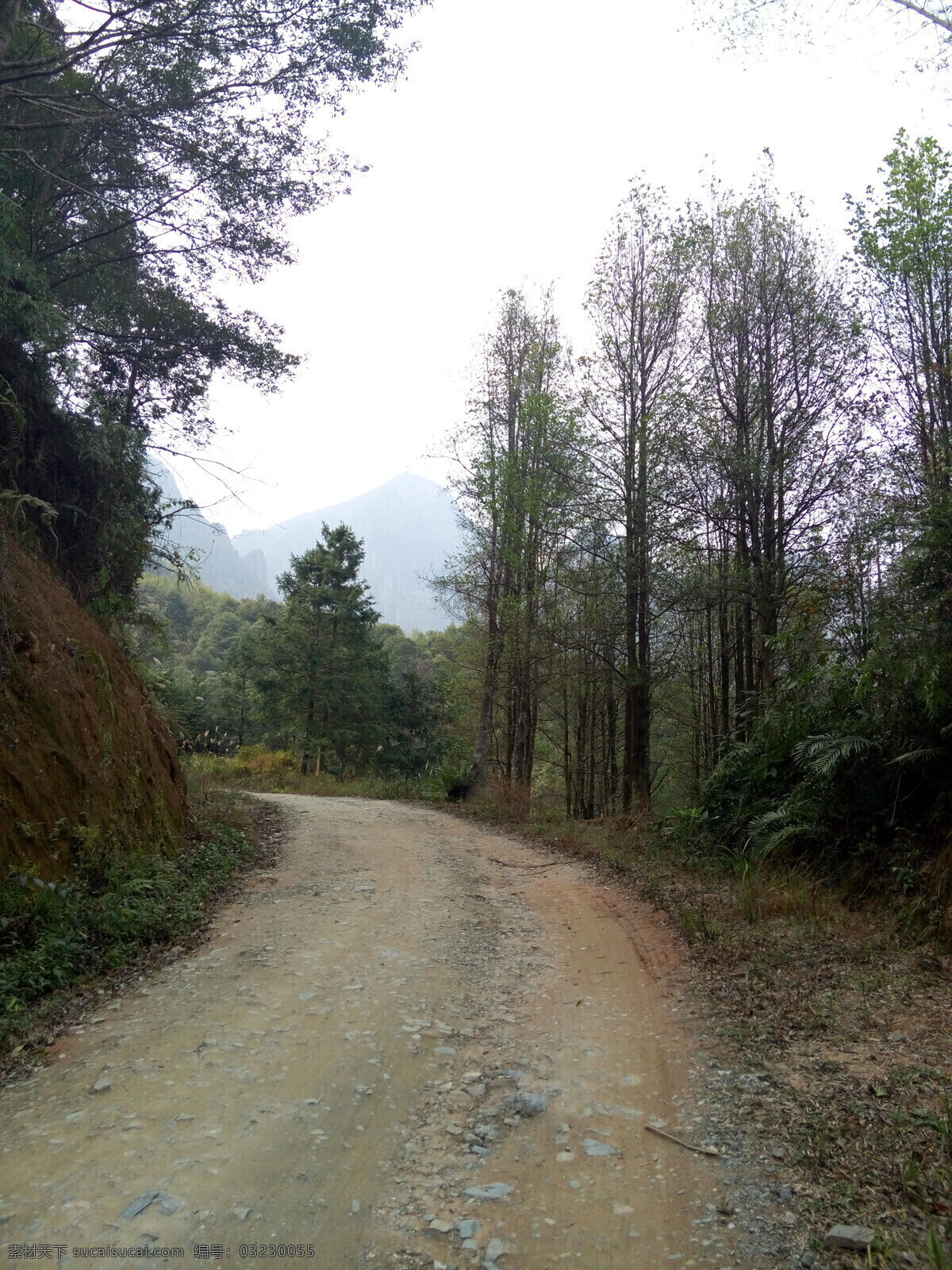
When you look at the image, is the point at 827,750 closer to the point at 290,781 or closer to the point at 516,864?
the point at 516,864

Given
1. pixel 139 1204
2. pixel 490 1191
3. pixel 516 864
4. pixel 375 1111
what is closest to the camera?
pixel 139 1204

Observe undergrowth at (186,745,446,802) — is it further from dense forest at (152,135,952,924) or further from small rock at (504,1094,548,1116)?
small rock at (504,1094,548,1116)

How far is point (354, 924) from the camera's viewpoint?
647 cm

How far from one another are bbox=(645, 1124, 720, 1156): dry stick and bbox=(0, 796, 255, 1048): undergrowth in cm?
344

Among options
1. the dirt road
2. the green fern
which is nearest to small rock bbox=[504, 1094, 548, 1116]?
the dirt road

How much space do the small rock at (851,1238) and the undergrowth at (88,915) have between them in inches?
161

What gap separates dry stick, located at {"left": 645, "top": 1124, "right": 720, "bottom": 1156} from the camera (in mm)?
3238

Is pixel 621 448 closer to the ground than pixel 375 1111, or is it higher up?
higher up

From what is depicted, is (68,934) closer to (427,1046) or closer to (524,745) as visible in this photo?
(427,1046)

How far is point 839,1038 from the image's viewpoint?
13.7ft

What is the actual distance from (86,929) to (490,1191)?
3803 millimetres

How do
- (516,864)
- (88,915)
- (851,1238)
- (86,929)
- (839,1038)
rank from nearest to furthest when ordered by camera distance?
(851,1238), (839,1038), (86,929), (88,915), (516,864)

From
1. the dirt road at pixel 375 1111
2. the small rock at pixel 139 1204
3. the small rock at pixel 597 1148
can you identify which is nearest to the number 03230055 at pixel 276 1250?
the dirt road at pixel 375 1111

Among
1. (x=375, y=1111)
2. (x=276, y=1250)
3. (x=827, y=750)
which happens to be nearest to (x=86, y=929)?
(x=375, y=1111)
